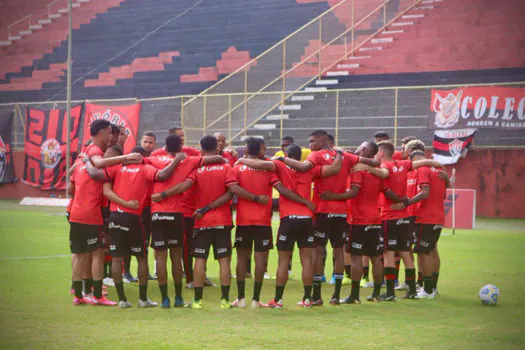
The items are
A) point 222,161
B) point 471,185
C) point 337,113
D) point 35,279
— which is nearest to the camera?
point 222,161

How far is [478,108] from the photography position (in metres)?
23.7

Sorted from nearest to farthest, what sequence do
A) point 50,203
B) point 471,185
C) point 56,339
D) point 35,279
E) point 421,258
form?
point 56,339 < point 421,258 < point 35,279 < point 471,185 < point 50,203

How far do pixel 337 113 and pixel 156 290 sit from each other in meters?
16.2

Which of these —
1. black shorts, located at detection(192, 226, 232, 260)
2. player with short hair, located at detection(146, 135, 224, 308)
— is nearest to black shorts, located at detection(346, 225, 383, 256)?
black shorts, located at detection(192, 226, 232, 260)

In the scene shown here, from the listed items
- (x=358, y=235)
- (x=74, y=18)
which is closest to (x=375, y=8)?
(x=74, y=18)

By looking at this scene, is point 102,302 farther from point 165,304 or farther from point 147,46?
point 147,46

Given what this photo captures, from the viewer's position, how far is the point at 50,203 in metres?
29.5

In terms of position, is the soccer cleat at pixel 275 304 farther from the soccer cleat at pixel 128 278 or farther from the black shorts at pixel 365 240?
the soccer cleat at pixel 128 278

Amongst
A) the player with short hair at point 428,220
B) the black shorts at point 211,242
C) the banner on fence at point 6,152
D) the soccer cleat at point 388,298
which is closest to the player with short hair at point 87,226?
the black shorts at point 211,242

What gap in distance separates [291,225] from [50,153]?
80.6 feet

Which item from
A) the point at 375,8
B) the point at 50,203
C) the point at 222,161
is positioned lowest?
the point at 50,203

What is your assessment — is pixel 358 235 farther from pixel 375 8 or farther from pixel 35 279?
pixel 375 8

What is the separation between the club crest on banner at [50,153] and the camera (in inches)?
1242

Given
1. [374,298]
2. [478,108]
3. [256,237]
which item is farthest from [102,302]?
[478,108]
